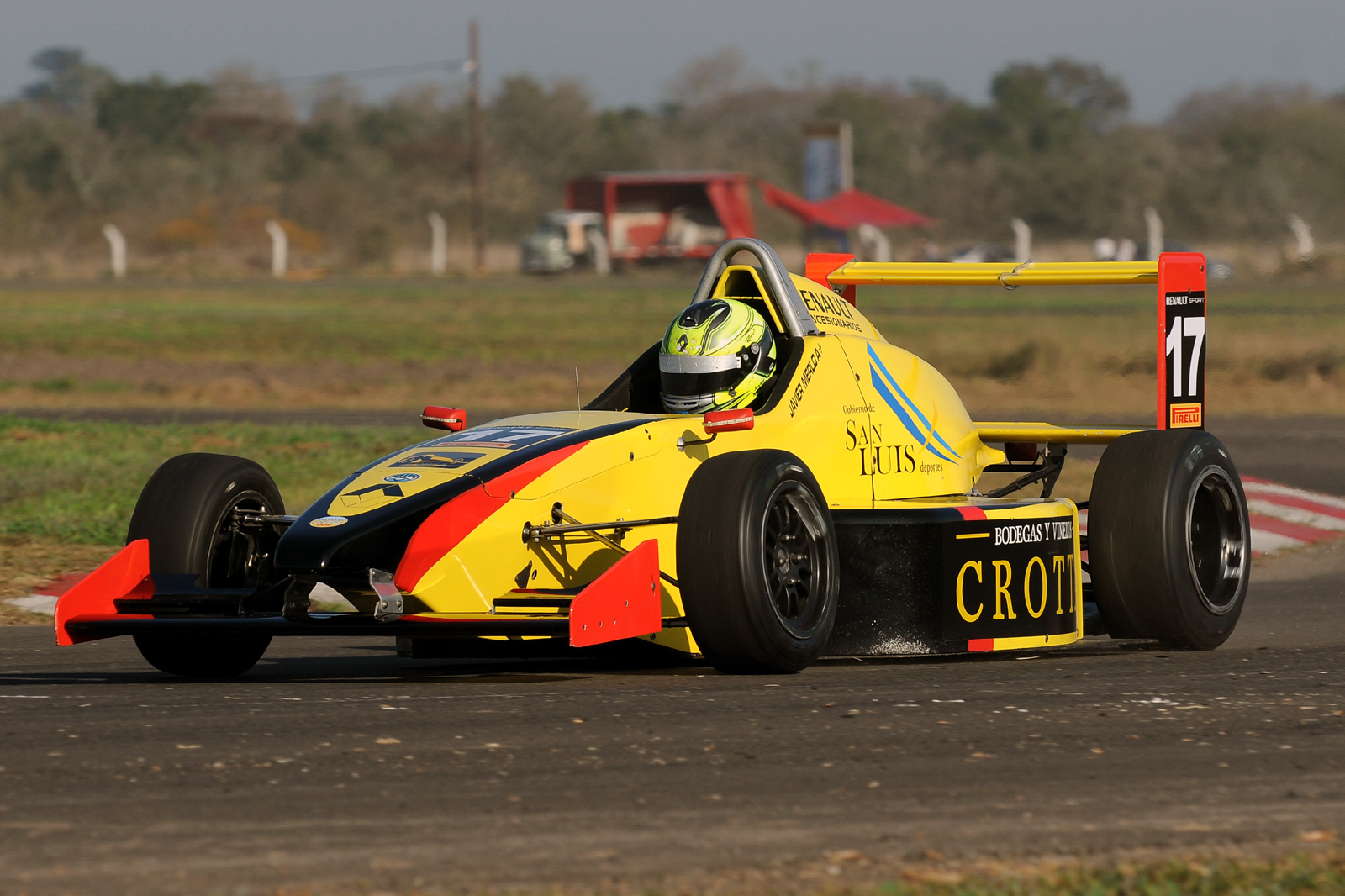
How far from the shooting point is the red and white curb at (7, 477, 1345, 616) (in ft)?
42.9

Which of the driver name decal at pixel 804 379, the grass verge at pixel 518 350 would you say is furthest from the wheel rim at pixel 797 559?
the grass verge at pixel 518 350

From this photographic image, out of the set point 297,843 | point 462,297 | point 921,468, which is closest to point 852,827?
point 297,843

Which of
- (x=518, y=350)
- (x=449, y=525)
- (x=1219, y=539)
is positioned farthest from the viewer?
(x=518, y=350)

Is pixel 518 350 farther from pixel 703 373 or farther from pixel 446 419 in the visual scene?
pixel 703 373

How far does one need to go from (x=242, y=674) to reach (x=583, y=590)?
1958mm

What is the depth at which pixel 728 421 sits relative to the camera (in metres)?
7.39

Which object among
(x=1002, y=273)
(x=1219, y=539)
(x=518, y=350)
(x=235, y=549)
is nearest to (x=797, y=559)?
(x=235, y=549)

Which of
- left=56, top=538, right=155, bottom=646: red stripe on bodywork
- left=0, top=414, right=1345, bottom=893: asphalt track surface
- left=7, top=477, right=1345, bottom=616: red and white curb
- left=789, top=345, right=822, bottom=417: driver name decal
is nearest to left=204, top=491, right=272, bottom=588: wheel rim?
left=56, top=538, right=155, bottom=646: red stripe on bodywork

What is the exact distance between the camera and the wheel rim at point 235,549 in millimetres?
7414

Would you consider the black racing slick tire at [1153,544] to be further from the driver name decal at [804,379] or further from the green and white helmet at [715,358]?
the green and white helmet at [715,358]

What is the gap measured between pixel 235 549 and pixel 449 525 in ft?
3.99

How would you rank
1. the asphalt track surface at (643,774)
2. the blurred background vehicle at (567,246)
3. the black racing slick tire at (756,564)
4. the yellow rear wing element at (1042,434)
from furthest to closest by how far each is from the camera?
1. the blurred background vehicle at (567,246)
2. the yellow rear wing element at (1042,434)
3. the black racing slick tire at (756,564)
4. the asphalt track surface at (643,774)

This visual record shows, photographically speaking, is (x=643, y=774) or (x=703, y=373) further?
(x=703, y=373)

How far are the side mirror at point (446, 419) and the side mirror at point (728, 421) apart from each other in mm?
1262
